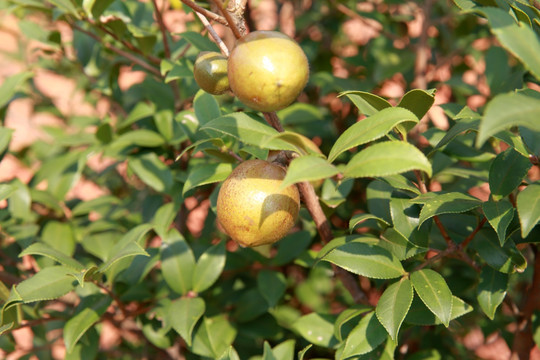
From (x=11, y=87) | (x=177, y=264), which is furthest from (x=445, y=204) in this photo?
(x=11, y=87)

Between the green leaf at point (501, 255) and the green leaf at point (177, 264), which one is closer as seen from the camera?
the green leaf at point (501, 255)

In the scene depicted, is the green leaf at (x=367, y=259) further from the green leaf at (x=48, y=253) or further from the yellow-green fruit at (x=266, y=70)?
the green leaf at (x=48, y=253)

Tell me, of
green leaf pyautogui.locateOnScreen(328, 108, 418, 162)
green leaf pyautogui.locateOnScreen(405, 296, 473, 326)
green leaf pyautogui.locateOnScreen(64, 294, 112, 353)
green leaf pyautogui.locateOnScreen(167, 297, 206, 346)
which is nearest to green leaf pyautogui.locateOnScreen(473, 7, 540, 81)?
green leaf pyautogui.locateOnScreen(328, 108, 418, 162)

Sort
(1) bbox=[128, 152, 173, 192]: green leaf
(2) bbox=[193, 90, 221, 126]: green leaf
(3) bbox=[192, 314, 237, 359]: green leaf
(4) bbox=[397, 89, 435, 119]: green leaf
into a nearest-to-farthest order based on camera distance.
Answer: (4) bbox=[397, 89, 435, 119]: green leaf < (2) bbox=[193, 90, 221, 126]: green leaf < (3) bbox=[192, 314, 237, 359]: green leaf < (1) bbox=[128, 152, 173, 192]: green leaf

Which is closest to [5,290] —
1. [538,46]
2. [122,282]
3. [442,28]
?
[122,282]

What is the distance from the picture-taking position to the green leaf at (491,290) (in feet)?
2.38

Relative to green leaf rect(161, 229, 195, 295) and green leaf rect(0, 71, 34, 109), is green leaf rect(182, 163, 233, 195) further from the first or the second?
green leaf rect(0, 71, 34, 109)

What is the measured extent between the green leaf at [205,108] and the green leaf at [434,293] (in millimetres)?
372

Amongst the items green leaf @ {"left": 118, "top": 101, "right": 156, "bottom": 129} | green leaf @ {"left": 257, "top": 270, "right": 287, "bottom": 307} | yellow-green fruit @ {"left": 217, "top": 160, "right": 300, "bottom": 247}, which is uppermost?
yellow-green fruit @ {"left": 217, "top": 160, "right": 300, "bottom": 247}

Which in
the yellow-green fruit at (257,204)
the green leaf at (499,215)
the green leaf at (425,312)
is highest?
the yellow-green fruit at (257,204)

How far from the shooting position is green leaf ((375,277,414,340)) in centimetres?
63

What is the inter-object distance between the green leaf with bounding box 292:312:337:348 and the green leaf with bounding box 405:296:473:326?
0.47ft

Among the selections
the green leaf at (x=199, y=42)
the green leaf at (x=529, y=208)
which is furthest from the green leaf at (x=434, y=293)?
the green leaf at (x=199, y=42)

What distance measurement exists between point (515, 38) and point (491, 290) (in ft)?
1.30
